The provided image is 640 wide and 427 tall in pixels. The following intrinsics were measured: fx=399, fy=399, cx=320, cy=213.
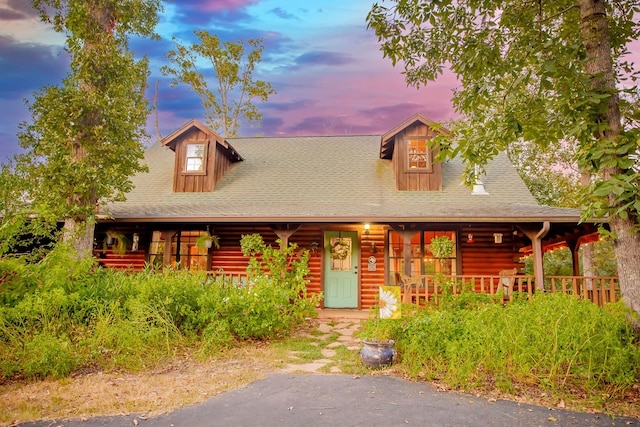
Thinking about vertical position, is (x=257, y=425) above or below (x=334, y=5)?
below

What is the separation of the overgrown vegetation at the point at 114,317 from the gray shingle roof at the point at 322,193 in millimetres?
3062

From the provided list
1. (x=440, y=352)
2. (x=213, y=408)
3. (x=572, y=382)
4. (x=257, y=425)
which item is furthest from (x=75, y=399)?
(x=572, y=382)

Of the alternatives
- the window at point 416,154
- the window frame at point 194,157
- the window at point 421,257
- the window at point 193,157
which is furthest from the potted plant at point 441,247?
the window at point 193,157

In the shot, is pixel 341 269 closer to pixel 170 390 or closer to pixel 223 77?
pixel 170 390

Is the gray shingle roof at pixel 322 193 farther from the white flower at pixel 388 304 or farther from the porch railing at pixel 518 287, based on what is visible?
the white flower at pixel 388 304

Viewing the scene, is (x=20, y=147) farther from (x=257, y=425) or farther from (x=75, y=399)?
(x=257, y=425)

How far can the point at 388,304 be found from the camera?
18.4 feet

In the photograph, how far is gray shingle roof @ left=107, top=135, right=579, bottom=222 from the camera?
9188mm

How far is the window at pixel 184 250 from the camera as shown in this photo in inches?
443

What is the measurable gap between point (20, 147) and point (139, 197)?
3.15 metres

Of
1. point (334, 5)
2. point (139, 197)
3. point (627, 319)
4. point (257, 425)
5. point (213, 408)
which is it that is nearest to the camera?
point (257, 425)

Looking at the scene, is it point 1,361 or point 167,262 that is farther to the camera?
point 167,262

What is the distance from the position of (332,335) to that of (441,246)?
3655 millimetres

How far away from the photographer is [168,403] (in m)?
3.95
